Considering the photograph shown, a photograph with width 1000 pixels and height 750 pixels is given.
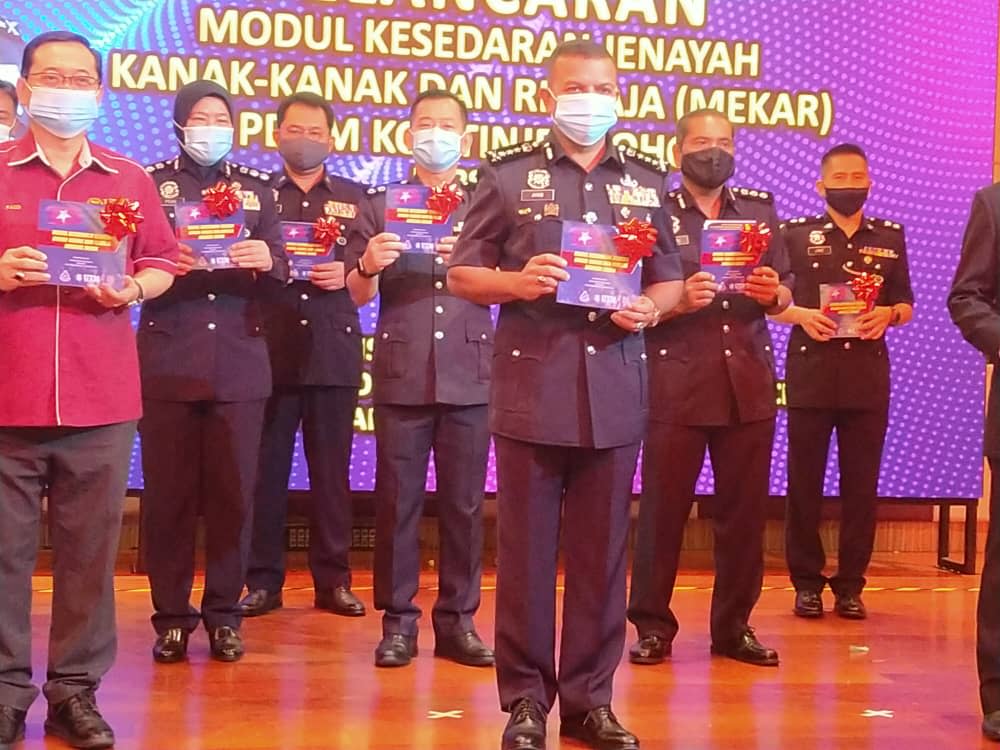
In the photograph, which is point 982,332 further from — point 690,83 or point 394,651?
point 690,83

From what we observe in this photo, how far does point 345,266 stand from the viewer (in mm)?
4957

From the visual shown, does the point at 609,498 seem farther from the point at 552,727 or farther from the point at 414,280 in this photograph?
the point at 414,280

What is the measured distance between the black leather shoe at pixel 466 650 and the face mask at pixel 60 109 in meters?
2.10

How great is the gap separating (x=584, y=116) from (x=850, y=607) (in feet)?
9.63

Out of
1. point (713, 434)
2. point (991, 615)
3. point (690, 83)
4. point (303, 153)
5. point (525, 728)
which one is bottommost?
point (525, 728)

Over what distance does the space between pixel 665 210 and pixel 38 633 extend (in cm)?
275

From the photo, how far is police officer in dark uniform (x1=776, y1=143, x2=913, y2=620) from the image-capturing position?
5.46 meters

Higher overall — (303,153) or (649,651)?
(303,153)

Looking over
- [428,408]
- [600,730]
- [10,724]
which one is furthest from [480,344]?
[10,724]

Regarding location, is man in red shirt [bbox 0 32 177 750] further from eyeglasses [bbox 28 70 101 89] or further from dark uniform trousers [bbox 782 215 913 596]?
dark uniform trousers [bbox 782 215 913 596]

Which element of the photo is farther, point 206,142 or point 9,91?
point 9,91

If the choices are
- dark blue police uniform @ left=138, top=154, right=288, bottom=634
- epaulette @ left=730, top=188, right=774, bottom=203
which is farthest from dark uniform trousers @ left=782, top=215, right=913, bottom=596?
dark blue police uniform @ left=138, top=154, right=288, bottom=634

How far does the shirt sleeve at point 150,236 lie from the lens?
3.54m

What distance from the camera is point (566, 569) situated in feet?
11.5
